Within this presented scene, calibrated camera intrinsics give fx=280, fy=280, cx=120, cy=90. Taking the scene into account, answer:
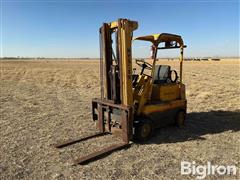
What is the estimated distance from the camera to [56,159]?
5566 millimetres

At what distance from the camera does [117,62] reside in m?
6.63

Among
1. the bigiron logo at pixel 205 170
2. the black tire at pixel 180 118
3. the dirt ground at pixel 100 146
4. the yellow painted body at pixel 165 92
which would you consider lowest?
the bigiron logo at pixel 205 170

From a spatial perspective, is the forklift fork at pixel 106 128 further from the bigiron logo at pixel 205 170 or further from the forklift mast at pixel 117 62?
the bigiron logo at pixel 205 170

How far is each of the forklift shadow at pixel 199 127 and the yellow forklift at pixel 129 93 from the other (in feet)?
0.83

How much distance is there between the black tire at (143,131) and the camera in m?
6.50

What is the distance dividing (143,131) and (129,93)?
0.98 m

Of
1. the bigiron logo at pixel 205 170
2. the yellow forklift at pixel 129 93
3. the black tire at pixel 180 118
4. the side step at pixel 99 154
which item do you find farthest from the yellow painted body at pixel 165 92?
the bigiron logo at pixel 205 170

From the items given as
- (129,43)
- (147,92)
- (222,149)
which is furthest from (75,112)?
(222,149)

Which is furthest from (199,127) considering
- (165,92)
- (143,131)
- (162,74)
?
(143,131)

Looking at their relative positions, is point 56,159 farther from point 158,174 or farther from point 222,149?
point 222,149

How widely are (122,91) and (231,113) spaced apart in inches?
199

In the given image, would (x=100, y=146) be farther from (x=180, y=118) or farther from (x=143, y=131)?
(x=180, y=118)

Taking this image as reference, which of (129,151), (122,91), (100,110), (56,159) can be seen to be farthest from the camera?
(100,110)

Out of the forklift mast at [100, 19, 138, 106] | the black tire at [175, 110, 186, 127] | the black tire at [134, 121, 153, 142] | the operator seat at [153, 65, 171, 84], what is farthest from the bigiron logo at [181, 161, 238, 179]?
the operator seat at [153, 65, 171, 84]
